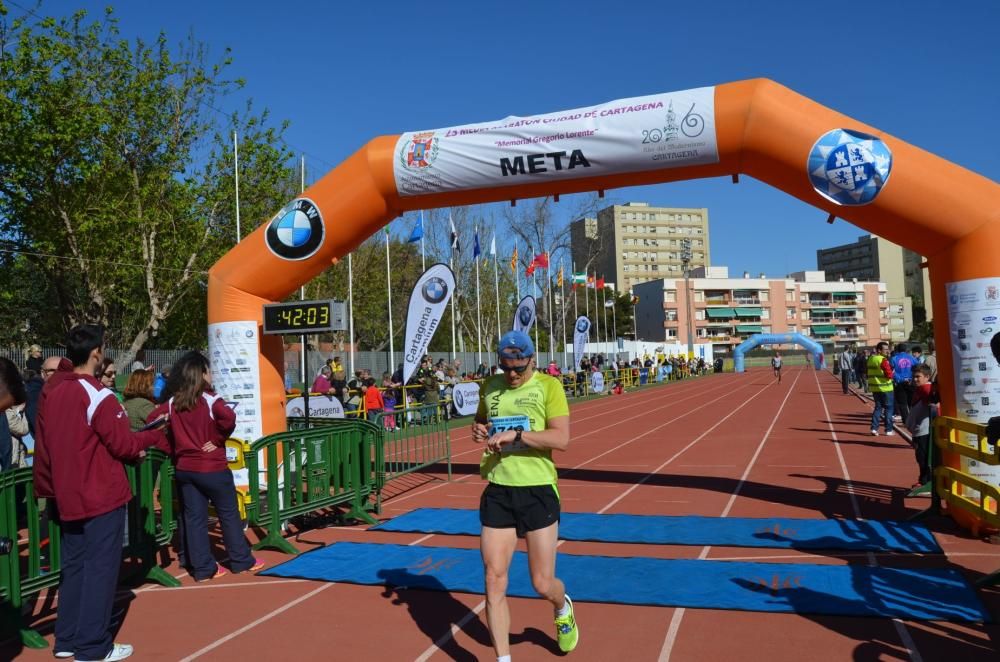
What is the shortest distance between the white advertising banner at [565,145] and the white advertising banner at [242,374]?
8.83 ft

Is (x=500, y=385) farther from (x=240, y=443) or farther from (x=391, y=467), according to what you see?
(x=391, y=467)

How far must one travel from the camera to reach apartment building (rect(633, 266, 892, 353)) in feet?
313

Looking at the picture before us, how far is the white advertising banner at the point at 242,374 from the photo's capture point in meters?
9.81

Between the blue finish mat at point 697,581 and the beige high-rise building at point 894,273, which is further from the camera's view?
the beige high-rise building at point 894,273

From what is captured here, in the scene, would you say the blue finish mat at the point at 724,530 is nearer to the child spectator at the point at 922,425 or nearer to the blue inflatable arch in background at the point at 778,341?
the child spectator at the point at 922,425

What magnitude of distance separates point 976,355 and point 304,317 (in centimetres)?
703

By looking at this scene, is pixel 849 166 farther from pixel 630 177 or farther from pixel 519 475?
pixel 519 475

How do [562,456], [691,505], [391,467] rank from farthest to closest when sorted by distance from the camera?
[562,456] < [391,467] < [691,505]

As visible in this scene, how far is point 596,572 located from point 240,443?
3.94 meters

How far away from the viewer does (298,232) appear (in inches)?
381

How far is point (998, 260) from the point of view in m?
7.25

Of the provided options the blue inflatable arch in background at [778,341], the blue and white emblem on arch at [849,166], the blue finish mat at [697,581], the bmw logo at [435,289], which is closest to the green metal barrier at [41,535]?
the blue finish mat at [697,581]

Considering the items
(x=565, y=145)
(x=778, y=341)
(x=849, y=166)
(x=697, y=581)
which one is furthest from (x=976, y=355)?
(x=778, y=341)

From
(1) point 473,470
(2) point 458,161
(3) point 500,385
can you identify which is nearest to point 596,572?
(3) point 500,385
